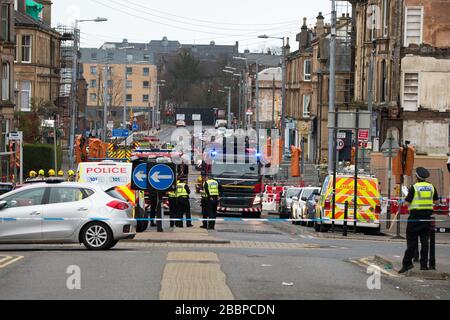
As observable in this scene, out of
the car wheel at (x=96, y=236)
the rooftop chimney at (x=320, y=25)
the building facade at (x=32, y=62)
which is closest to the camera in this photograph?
the car wheel at (x=96, y=236)

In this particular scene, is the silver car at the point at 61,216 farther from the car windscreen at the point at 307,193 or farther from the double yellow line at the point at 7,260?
the car windscreen at the point at 307,193

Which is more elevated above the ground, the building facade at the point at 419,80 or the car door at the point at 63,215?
the building facade at the point at 419,80

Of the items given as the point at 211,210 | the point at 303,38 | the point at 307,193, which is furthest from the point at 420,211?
the point at 303,38

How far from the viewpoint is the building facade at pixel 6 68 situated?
5603 centimetres

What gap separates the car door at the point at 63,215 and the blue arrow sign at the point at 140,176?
6.38 meters

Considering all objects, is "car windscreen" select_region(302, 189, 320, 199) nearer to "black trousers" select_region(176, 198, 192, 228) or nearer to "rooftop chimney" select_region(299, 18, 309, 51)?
"black trousers" select_region(176, 198, 192, 228)

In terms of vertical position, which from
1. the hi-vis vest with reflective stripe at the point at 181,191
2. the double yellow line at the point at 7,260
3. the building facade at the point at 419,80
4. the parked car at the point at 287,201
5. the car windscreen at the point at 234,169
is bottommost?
the parked car at the point at 287,201

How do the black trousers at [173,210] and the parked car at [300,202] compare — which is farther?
the parked car at [300,202]

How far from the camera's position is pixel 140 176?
2833 centimetres

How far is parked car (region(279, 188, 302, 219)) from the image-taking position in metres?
43.5

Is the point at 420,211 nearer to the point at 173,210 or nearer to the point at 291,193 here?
the point at 173,210

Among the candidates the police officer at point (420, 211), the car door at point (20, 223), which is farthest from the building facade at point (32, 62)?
the police officer at point (420, 211)

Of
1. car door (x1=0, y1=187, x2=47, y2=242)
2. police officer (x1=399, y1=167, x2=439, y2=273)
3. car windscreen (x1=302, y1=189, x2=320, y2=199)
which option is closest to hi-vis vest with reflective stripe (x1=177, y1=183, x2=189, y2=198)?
car windscreen (x1=302, y1=189, x2=320, y2=199)

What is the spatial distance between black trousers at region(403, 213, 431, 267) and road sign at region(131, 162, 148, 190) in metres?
10.8
